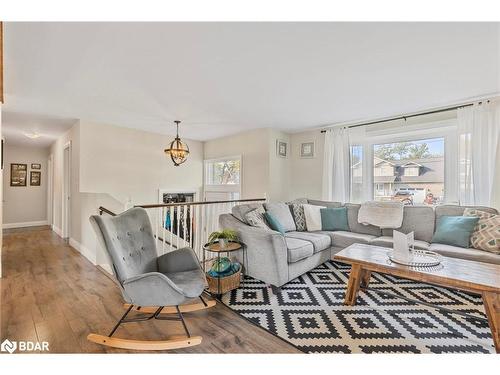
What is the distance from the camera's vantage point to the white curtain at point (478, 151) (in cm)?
281

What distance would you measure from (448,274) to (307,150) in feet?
10.3

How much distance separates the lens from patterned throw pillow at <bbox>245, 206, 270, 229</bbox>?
9.57 feet

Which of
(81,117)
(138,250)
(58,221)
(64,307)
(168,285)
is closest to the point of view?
(168,285)

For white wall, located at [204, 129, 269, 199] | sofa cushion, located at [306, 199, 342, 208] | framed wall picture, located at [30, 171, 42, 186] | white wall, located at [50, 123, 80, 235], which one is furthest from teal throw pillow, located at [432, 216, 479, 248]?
framed wall picture, located at [30, 171, 42, 186]

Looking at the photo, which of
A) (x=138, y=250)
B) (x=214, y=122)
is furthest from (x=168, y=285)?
(x=214, y=122)

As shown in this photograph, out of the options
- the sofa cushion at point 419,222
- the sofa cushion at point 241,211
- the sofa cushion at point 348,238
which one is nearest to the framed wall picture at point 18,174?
the sofa cushion at point 241,211

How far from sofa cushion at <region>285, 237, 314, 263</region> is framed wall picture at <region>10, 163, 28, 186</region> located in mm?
7613

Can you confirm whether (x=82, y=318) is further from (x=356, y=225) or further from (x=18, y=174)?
(x=18, y=174)

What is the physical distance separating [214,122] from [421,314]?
3.69 m

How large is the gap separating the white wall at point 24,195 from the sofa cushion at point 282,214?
698cm

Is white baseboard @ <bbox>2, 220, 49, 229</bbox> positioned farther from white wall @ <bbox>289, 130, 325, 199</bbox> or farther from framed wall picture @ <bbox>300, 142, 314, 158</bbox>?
framed wall picture @ <bbox>300, 142, 314, 158</bbox>
